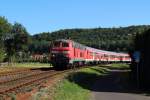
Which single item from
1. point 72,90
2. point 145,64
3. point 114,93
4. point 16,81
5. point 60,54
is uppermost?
point 60,54

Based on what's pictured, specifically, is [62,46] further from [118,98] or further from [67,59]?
[118,98]

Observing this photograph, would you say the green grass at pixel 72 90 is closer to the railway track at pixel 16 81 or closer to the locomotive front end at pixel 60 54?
the railway track at pixel 16 81

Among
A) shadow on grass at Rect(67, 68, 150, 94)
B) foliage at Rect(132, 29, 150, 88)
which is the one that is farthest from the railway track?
foliage at Rect(132, 29, 150, 88)

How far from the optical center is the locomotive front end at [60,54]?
53397mm

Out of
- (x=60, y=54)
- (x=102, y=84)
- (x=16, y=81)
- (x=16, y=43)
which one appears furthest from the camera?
(x=16, y=43)

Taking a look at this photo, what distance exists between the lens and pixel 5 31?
4803 inches

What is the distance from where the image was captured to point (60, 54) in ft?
178

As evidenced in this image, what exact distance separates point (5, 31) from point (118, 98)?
97586 mm

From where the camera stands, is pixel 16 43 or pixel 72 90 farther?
pixel 16 43

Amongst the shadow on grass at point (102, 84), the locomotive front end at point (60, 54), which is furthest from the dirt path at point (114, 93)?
the locomotive front end at point (60, 54)

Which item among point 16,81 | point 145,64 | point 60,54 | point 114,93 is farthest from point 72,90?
point 60,54

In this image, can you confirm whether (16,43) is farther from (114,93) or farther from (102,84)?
(114,93)

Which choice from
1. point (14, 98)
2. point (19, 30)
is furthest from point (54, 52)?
point (19, 30)

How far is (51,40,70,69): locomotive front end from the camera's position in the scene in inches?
2102
